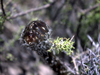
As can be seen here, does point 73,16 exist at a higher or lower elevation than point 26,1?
lower

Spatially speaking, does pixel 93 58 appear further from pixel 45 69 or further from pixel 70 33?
pixel 45 69

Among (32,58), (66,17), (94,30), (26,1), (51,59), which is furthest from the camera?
(26,1)

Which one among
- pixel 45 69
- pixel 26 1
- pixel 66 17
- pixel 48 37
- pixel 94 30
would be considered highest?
pixel 26 1

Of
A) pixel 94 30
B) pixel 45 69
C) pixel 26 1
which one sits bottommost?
pixel 45 69

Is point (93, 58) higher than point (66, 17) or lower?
lower

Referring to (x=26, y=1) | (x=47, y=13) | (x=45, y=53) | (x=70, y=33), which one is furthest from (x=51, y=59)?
(x=26, y=1)

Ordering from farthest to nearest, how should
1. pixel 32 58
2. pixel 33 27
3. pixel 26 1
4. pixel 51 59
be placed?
pixel 26 1 → pixel 32 58 → pixel 51 59 → pixel 33 27

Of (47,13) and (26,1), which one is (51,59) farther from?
(26,1)

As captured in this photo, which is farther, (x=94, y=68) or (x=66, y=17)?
(x=66, y=17)

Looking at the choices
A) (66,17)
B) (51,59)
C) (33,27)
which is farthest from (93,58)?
(66,17)
